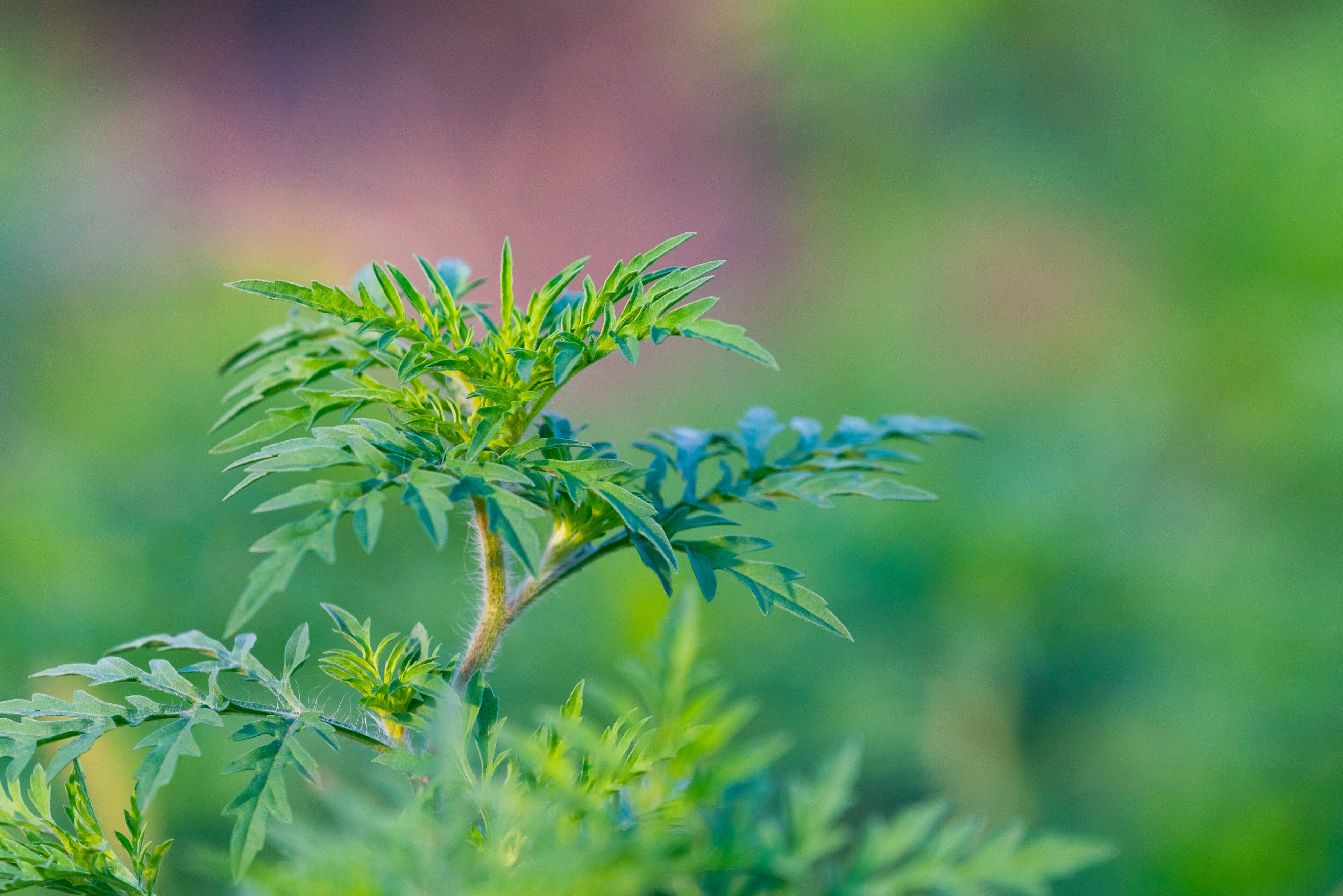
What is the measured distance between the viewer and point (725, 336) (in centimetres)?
63

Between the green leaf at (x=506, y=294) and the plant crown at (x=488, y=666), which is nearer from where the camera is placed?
the plant crown at (x=488, y=666)

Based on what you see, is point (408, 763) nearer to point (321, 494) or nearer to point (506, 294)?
point (321, 494)

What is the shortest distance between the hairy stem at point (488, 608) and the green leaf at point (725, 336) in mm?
165

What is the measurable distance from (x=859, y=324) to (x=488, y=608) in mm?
3243

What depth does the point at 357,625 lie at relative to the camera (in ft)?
2.13

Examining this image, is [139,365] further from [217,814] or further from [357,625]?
[357,625]

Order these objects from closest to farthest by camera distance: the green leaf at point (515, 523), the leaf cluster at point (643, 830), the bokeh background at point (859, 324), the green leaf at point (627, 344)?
1. the leaf cluster at point (643, 830)
2. the green leaf at point (515, 523)
3. the green leaf at point (627, 344)
4. the bokeh background at point (859, 324)

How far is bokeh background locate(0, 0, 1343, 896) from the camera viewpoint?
6.42 ft

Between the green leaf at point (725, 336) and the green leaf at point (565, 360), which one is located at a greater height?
the green leaf at point (725, 336)

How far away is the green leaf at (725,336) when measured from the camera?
2.03ft

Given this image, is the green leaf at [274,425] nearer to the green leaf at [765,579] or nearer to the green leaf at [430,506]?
the green leaf at [430,506]

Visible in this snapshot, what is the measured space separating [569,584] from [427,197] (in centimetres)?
315

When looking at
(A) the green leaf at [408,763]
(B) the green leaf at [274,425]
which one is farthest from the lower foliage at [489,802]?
(B) the green leaf at [274,425]

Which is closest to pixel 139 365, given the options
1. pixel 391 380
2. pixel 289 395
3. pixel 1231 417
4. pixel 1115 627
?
pixel 289 395
